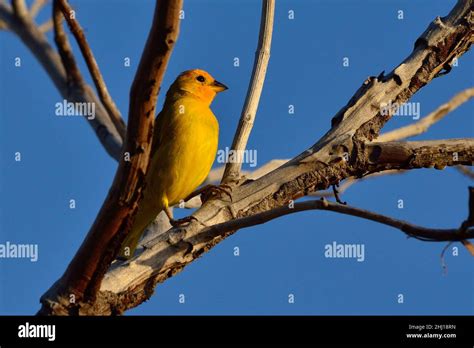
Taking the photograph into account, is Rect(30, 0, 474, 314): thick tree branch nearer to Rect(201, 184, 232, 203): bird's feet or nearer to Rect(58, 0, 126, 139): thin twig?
Rect(201, 184, 232, 203): bird's feet

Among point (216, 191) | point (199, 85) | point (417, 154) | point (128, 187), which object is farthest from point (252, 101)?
point (128, 187)

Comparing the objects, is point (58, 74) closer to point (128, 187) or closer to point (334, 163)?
point (334, 163)

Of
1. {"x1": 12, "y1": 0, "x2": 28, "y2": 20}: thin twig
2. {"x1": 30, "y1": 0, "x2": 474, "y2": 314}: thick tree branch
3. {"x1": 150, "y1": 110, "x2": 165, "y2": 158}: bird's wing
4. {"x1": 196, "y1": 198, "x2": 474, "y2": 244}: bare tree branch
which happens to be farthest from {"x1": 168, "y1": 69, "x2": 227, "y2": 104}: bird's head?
{"x1": 12, "y1": 0, "x2": 28, "y2": 20}: thin twig

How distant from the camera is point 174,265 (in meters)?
5.18

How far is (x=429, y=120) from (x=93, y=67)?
168 inches

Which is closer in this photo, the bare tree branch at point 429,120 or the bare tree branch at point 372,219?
the bare tree branch at point 372,219

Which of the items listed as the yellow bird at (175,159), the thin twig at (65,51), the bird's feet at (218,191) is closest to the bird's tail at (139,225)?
the yellow bird at (175,159)

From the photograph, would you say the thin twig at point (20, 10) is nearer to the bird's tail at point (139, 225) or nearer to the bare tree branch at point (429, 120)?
A: the bird's tail at point (139, 225)

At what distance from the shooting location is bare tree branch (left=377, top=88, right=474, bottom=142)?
8461mm

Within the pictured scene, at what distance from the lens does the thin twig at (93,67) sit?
223 inches

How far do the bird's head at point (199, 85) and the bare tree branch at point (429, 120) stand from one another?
2.11 metres
